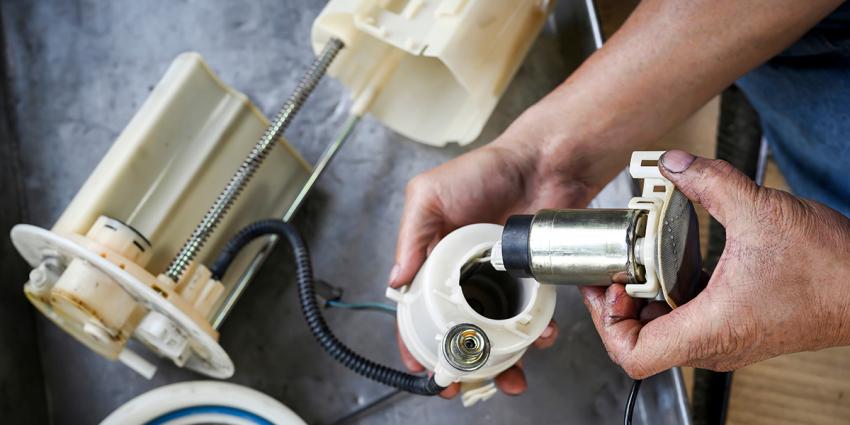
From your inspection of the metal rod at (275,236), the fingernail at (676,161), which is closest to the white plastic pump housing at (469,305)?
the fingernail at (676,161)

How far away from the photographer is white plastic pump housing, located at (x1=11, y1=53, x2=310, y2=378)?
2.13 feet

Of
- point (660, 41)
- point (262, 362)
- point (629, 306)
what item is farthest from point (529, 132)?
point (262, 362)

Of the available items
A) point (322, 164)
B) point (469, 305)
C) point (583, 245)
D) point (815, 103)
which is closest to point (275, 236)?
point (322, 164)

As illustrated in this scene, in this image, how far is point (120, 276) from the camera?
63cm

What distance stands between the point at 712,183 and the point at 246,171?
0.47 meters

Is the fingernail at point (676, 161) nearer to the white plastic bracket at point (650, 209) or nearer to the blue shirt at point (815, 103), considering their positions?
the white plastic bracket at point (650, 209)

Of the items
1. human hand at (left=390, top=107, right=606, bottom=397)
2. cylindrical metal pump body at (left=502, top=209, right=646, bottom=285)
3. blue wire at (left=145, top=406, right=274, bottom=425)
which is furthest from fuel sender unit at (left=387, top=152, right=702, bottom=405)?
blue wire at (left=145, top=406, right=274, bottom=425)

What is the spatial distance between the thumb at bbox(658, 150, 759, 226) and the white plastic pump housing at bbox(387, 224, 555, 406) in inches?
5.2

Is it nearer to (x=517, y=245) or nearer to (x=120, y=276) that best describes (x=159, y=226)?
(x=120, y=276)

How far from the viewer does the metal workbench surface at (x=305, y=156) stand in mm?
829

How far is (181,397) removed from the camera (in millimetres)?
728

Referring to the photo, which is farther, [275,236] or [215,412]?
[275,236]

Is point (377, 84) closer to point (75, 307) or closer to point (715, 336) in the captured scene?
point (75, 307)

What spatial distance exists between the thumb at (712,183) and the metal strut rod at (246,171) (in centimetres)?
43
